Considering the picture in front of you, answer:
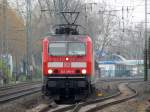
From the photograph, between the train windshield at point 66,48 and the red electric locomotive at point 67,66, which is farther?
the train windshield at point 66,48

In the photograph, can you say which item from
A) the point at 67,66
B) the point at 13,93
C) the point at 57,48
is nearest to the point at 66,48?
the point at 57,48

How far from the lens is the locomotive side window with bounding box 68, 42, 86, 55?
81.6 ft

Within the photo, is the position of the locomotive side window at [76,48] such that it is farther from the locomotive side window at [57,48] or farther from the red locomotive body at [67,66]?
the locomotive side window at [57,48]

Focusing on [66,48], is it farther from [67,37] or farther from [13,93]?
[13,93]

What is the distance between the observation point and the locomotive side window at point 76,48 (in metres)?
24.9

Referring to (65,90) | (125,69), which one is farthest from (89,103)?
(125,69)

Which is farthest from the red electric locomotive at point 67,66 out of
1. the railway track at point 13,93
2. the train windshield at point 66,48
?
the railway track at point 13,93

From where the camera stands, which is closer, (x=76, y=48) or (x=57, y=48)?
(x=57, y=48)

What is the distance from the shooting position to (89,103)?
23.1 metres

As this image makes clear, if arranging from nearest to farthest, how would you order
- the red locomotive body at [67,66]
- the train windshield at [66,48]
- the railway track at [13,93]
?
the red locomotive body at [67,66], the train windshield at [66,48], the railway track at [13,93]

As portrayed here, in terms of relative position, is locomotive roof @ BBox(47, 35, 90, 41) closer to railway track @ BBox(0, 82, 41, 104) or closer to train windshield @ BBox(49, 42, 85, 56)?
train windshield @ BBox(49, 42, 85, 56)

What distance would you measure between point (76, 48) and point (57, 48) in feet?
2.98

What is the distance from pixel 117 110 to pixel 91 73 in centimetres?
491

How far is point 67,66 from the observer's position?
24391mm
